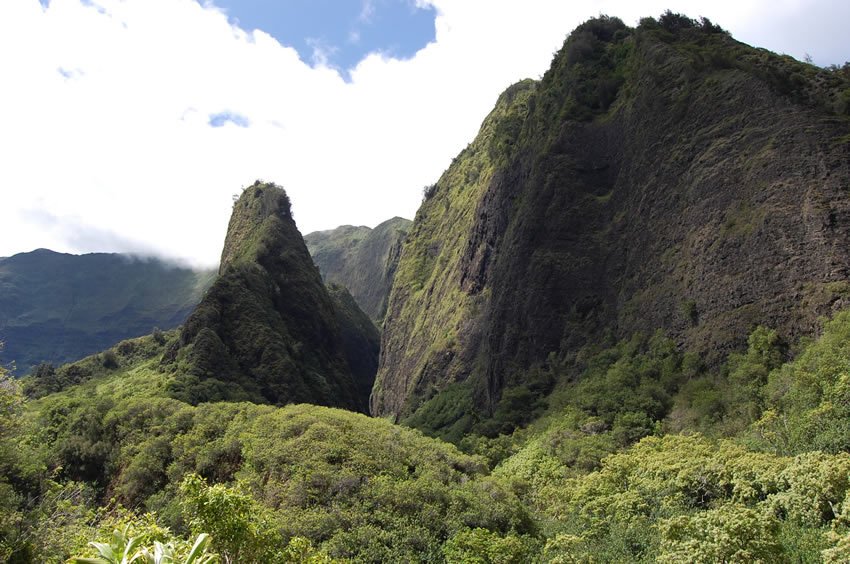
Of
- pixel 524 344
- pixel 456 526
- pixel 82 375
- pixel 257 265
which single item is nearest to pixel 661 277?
pixel 524 344

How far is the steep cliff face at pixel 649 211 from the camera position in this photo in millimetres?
29861

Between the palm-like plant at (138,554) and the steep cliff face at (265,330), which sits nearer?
the palm-like plant at (138,554)

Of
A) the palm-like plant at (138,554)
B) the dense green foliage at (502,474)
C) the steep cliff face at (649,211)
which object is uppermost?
the steep cliff face at (649,211)

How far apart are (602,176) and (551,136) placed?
9.19 m

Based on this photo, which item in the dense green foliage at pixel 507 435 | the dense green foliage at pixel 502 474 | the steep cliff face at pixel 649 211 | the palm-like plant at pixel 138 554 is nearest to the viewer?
the palm-like plant at pixel 138 554

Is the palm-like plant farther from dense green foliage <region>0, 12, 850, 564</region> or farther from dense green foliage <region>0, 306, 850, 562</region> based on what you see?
dense green foliage <region>0, 306, 850, 562</region>

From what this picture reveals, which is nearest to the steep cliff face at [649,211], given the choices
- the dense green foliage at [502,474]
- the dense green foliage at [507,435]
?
the dense green foliage at [507,435]

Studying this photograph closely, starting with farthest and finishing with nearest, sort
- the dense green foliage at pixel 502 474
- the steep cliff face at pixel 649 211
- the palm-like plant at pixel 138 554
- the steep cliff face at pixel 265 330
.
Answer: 1. the steep cliff face at pixel 265 330
2. the steep cliff face at pixel 649 211
3. the dense green foliage at pixel 502 474
4. the palm-like plant at pixel 138 554

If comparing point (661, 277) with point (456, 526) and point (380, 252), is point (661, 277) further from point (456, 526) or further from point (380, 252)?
point (380, 252)

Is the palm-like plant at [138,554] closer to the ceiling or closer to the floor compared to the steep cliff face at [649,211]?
closer to the floor

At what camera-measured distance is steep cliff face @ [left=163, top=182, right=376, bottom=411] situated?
6153 cm

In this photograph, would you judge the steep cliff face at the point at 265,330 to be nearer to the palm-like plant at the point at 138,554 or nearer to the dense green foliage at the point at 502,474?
the dense green foliage at the point at 502,474

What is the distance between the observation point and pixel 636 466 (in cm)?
2531

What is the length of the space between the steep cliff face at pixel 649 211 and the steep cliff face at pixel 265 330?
1492 centimetres
